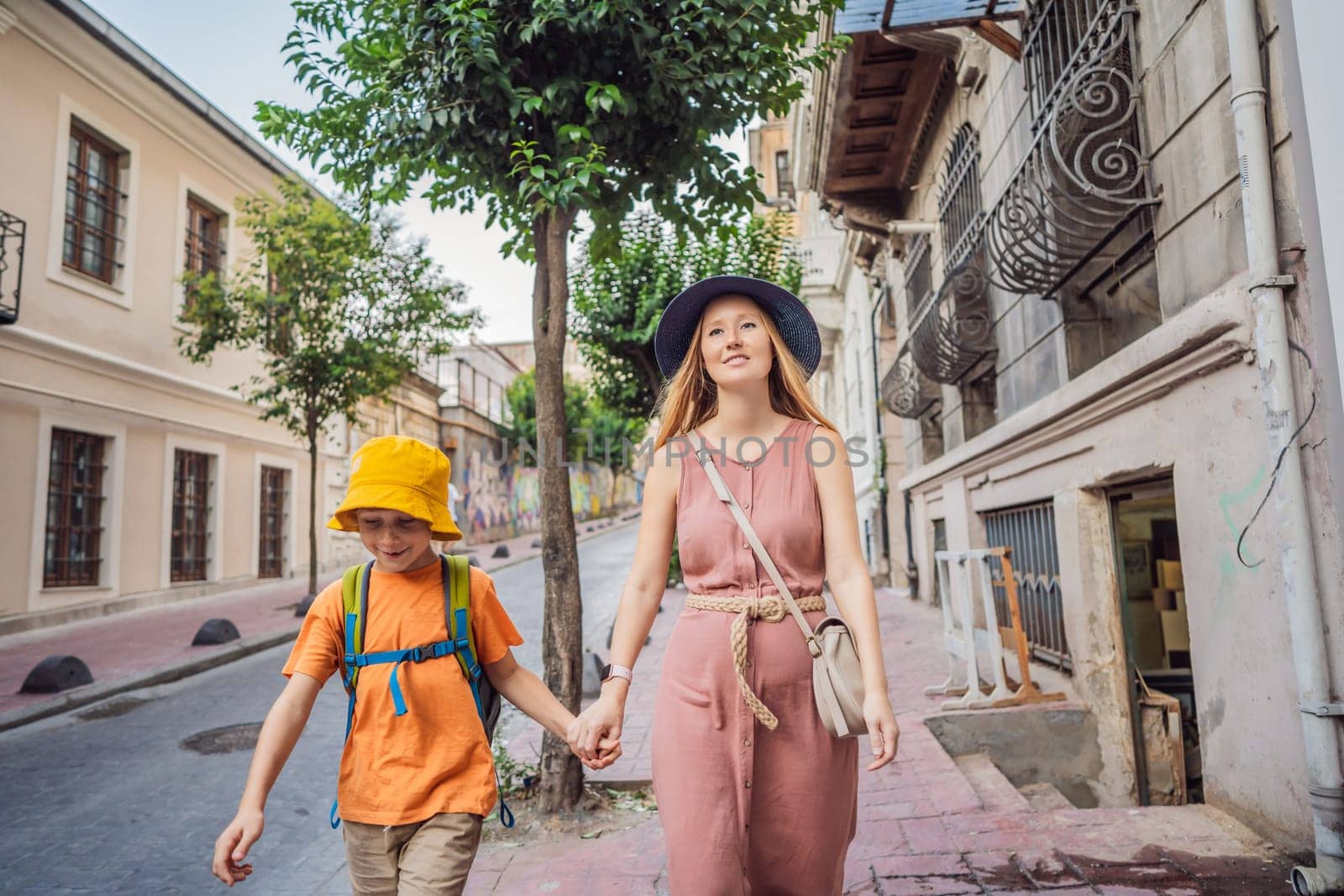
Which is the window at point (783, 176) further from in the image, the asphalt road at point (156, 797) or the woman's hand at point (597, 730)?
the woman's hand at point (597, 730)

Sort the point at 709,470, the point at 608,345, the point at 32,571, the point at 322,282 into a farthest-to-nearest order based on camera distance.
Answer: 1. the point at 608,345
2. the point at 322,282
3. the point at 32,571
4. the point at 709,470

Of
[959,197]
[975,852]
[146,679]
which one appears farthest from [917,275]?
[146,679]

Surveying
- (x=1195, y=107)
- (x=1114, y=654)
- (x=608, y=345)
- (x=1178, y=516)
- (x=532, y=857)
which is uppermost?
(x=608, y=345)

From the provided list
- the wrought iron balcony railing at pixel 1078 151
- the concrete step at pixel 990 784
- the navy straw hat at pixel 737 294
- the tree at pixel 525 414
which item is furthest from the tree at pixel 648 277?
the tree at pixel 525 414

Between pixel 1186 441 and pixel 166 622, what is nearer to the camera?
pixel 1186 441

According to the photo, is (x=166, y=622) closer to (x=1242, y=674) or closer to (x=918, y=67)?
(x=918, y=67)

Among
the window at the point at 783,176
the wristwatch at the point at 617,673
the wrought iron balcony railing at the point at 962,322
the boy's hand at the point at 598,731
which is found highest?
the window at the point at 783,176

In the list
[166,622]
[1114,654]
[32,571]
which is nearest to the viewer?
[1114,654]

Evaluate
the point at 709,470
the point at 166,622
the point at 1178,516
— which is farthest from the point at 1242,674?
the point at 166,622

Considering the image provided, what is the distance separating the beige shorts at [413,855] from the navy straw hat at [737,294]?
51.9 inches

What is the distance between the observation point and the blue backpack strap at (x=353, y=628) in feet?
7.56

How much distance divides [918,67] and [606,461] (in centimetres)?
3362

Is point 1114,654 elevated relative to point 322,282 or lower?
lower

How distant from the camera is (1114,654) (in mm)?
5461
